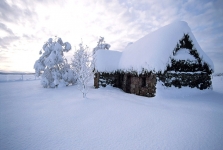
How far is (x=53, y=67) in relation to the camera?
46.9ft

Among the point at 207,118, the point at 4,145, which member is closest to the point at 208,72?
the point at 207,118

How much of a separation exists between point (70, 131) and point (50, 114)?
2123 mm

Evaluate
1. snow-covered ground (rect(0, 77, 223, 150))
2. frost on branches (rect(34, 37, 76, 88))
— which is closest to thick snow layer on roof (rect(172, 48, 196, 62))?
snow-covered ground (rect(0, 77, 223, 150))

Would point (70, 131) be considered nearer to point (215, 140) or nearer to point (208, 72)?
point (215, 140)

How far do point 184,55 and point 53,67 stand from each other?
14.9 metres

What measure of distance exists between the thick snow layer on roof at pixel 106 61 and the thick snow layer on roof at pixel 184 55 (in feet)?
23.4

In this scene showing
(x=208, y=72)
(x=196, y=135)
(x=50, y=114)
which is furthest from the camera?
(x=208, y=72)

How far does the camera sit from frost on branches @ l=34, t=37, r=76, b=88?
13844 mm

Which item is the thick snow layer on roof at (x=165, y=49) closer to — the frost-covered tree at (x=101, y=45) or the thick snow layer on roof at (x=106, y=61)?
the thick snow layer on roof at (x=106, y=61)

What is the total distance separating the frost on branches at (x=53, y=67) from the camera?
13844 millimetres

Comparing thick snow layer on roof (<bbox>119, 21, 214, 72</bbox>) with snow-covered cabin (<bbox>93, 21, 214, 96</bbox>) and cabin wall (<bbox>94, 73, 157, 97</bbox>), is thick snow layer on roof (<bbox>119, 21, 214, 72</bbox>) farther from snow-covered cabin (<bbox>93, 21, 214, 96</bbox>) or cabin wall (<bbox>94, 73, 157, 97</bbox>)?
cabin wall (<bbox>94, 73, 157, 97</bbox>)

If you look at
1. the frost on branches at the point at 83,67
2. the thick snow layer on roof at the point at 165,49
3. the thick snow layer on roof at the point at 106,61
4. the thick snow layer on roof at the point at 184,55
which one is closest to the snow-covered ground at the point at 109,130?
the frost on branches at the point at 83,67

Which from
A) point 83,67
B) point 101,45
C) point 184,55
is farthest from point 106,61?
point 101,45

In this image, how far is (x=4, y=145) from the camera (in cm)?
311
